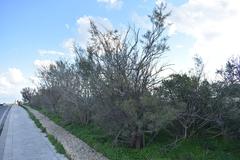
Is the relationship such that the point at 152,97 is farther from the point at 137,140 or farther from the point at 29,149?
→ the point at 29,149

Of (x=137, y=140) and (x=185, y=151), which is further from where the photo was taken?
(x=137, y=140)

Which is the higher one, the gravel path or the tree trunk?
the tree trunk

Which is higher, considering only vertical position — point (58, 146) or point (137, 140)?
point (137, 140)

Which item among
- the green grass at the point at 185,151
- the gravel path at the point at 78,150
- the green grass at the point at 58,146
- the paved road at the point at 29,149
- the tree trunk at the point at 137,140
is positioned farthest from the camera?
the green grass at the point at 58,146

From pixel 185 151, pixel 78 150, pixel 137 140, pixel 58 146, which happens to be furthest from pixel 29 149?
pixel 185 151

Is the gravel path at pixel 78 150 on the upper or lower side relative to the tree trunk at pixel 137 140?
lower

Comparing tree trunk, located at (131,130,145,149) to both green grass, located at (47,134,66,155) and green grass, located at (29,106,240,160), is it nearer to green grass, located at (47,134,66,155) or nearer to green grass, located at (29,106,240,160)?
green grass, located at (29,106,240,160)

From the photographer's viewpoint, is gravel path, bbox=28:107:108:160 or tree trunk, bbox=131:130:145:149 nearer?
gravel path, bbox=28:107:108:160

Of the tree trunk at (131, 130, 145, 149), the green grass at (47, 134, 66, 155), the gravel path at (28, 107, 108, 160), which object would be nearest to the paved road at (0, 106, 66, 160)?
the green grass at (47, 134, 66, 155)

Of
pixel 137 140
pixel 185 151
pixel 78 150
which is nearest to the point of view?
pixel 185 151

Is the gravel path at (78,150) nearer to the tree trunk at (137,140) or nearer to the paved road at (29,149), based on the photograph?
the paved road at (29,149)

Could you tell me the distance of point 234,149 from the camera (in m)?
12.2

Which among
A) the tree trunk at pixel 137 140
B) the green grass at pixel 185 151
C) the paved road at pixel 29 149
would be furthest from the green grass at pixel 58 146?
the tree trunk at pixel 137 140

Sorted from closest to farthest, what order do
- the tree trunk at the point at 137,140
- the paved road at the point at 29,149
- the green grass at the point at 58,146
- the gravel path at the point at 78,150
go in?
the gravel path at the point at 78,150
the tree trunk at the point at 137,140
the paved road at the point at 29,149
the green grass at the point at 58,146
